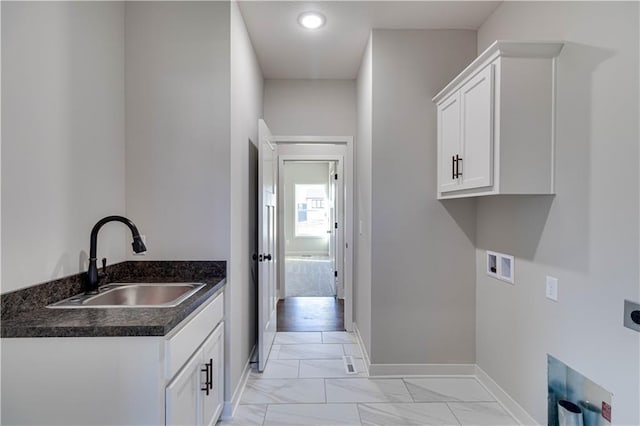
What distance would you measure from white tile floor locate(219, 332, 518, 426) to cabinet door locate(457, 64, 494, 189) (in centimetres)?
148

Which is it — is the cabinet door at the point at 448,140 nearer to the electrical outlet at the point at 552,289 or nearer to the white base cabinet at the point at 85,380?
the electrical outlet at the point at 552,289

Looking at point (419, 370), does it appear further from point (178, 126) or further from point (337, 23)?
point (337, 23)

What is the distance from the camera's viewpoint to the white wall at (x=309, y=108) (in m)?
3.53

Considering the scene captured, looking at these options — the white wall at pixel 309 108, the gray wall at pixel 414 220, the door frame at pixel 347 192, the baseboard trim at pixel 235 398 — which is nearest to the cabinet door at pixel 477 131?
the gray wall at pixel 414 220

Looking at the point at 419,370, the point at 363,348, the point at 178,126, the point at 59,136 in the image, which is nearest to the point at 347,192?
the point at 363,348

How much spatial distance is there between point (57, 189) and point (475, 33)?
2970mm

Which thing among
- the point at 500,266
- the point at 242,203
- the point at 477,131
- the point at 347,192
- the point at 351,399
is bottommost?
the point at 351,399

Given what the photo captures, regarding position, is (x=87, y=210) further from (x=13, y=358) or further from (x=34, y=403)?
(x=34, y=403)

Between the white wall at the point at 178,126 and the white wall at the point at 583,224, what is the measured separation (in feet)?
6.07

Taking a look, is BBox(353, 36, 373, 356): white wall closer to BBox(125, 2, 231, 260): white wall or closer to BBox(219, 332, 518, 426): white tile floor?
BBox(219, 332, 518, 426): white tile floor

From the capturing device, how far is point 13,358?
116 cm

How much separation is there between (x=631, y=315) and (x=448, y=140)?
55.4 inches

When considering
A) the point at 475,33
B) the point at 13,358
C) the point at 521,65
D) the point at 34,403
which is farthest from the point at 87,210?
the point at 475,33

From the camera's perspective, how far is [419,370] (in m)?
2.56
